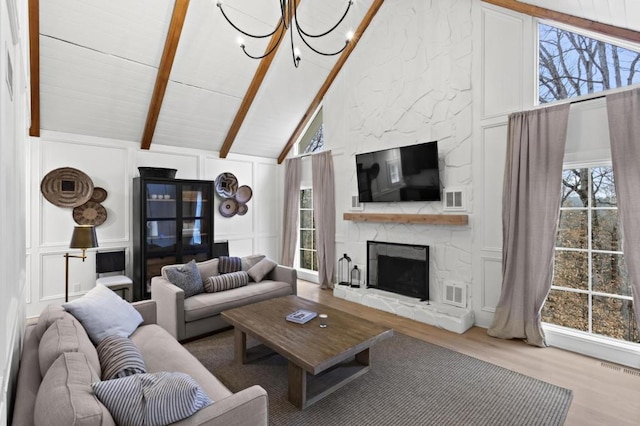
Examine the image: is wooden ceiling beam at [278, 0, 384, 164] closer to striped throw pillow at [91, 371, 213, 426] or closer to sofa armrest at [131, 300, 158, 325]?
sofa armrest at [131, 300, 158, 325]

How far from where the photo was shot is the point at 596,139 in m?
3.00

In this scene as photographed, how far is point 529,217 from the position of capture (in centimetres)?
331

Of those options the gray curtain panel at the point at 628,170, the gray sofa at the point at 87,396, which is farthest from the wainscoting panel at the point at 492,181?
the gray sofa at the point at 87,396

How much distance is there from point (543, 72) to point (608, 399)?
122 inches

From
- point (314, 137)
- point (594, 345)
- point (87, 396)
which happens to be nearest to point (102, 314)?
point (87, 396)

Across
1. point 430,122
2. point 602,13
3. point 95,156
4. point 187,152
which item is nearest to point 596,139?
point 602,13

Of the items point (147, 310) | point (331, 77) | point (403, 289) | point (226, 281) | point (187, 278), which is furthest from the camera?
point (331, 77)

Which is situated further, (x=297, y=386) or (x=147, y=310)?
(x=147, y=310)

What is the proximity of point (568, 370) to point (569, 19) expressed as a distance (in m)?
3.33

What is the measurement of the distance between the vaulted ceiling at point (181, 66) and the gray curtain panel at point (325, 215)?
3.98 feet

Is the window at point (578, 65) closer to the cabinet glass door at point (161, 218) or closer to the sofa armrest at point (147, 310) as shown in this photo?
the sofa armrest at point (147, 310)

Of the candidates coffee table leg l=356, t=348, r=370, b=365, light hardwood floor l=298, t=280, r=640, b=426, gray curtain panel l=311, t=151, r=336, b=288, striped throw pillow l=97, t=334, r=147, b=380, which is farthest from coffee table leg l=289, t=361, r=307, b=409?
gray curtain panel l=311, t=151, r=336, b=288

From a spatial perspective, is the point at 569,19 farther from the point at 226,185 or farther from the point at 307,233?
the point at 226,185

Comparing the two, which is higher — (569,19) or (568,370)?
(569,19)
